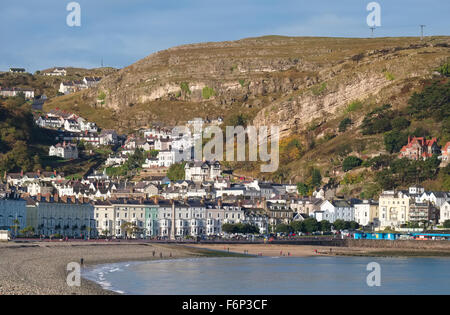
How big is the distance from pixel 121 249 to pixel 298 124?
89475 mm

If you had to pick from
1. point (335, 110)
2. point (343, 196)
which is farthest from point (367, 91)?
point (343, 196)

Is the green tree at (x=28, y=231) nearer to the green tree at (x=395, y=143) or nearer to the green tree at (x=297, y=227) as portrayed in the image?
the green tree at (x=297, y=227)

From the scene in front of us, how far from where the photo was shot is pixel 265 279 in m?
57.6

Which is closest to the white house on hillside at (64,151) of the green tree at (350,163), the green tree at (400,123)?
the green tree at (350,163)

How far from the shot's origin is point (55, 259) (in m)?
62.7

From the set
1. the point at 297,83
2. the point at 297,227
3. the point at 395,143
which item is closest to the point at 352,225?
the point at 297,227

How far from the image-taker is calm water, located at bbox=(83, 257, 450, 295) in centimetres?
5081

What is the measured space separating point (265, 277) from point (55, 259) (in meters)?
14.8

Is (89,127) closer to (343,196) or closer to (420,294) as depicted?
(343,196)

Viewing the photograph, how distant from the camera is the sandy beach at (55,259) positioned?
43.2 metres

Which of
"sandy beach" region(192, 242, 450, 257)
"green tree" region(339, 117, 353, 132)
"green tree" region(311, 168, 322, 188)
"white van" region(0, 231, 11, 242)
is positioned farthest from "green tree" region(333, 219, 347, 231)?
"white van" region(0, 231, 11, 242)

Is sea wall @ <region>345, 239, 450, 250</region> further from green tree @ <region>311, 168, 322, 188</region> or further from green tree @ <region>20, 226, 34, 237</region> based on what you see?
green tree @ <region>20, 226, 34, 237</region>

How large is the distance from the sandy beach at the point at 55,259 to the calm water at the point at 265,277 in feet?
8.02

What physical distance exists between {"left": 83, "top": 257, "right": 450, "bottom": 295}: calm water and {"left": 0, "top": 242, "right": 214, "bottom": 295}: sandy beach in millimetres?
2443
